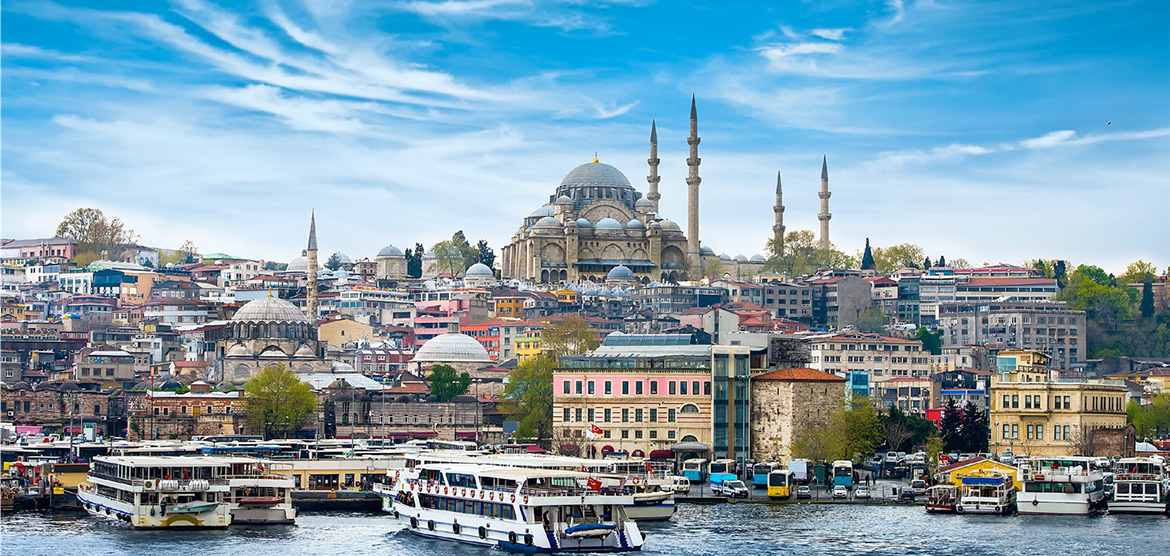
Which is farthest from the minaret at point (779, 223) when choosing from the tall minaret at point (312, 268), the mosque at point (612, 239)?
the tall minaret at point (312, 268)

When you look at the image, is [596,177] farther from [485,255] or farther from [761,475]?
[761,475]

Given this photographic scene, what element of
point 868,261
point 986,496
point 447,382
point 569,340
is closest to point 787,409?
point 986,496

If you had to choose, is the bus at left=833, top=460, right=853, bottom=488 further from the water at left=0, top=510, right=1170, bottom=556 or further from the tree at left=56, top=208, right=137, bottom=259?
the tree at left=56, top=208, right=137, bottom=259

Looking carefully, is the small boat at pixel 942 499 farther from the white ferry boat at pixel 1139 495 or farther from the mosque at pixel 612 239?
the mosque at pixel 612 239

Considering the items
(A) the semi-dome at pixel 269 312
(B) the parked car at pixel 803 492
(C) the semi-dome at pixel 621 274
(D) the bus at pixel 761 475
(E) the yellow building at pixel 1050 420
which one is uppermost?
(C) the semi-dome at pixel 621 274

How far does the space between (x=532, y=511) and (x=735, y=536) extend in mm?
5375

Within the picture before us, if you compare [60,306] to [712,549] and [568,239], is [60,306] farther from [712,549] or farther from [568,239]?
[712,549]

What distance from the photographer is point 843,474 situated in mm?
56594

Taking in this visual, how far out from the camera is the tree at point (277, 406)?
249 feet

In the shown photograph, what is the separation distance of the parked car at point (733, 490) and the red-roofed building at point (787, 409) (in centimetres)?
647

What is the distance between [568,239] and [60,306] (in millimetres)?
33185

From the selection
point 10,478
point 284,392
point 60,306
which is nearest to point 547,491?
point 10,478

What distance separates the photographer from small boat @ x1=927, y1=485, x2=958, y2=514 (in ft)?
169

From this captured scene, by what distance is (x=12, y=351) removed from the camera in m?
100
